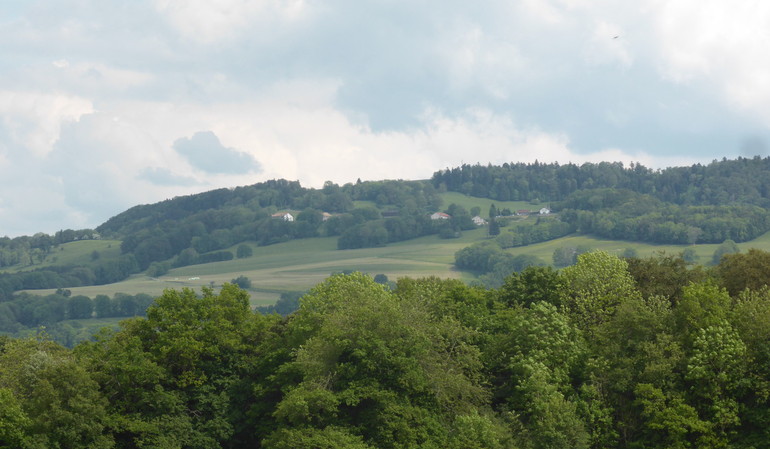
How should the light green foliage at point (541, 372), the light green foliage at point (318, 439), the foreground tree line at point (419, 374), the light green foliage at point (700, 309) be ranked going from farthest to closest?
the light green foliage at point (700, 309) → the foreground tree line at point (419, 374) → the light green foliage at point (541, 372) → the light green foliage at point (318, 439)

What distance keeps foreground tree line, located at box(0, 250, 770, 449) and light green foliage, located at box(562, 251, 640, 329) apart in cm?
25

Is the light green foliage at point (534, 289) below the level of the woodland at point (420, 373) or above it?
above

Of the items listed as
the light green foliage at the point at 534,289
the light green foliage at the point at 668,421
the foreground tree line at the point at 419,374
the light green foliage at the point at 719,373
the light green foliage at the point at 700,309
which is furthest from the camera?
the light green foliage at the point at 534,289

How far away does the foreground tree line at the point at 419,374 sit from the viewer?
70000 mm

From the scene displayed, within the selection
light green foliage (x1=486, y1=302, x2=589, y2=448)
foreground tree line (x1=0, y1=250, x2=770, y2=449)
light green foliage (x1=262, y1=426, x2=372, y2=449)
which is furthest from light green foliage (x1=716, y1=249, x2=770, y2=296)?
light green foliage (x1=262, y1=426, x2=372, y2=449)

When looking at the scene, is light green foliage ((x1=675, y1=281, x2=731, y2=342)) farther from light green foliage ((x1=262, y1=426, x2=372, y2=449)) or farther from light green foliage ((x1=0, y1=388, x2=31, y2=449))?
light green foliage ((x1=0, y1=388, x2=31, y2=449))

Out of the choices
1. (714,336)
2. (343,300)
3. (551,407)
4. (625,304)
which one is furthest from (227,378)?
(714,336)

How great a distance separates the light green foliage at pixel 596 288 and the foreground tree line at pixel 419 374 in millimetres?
255

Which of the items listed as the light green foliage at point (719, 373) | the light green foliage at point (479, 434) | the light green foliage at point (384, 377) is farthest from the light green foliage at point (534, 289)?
the light green foliage at point (479, 434)

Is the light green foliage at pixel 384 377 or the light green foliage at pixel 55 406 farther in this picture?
the light green foliage at pixel 55 406

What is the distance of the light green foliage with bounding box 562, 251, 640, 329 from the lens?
283ft

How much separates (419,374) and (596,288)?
24597 millimetres

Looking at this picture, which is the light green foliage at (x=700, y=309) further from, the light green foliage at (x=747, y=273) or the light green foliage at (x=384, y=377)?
the light green foliage at (x=384, y=377)

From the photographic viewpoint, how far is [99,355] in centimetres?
8200
